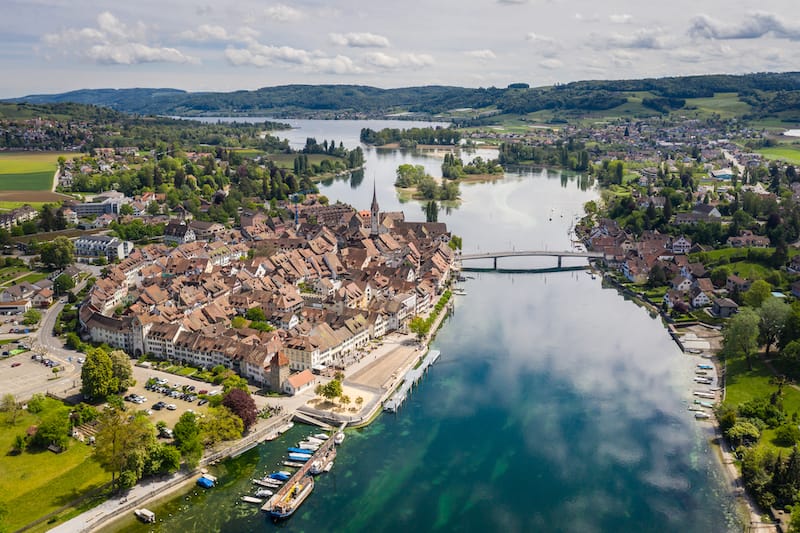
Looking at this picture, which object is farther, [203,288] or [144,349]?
[203,288]

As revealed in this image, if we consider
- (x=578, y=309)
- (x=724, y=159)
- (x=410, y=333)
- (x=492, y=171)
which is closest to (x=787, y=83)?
(x=724, y=159)

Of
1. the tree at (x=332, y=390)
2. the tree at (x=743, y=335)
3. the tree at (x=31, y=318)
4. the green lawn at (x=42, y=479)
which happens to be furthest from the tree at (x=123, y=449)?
the tree at (x=743, y=335)

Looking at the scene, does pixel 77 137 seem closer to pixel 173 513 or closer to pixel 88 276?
pixel 88 276

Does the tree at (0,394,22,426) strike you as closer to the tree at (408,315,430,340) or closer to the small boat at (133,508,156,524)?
the small boat at (133,508,156,524)

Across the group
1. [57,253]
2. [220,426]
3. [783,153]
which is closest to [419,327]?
[220,426]

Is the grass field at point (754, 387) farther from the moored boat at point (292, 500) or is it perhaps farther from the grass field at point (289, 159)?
the grass field at point (289, 159)

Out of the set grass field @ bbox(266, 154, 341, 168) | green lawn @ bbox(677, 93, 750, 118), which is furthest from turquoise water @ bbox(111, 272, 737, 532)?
green lawn @ bbox(677, 93, 750, 118)

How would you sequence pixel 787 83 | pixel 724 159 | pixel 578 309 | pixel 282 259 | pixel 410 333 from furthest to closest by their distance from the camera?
pixel 787 83
pixel 724 159
pixel 282 259
pixel 578 309
pixel 410 333
